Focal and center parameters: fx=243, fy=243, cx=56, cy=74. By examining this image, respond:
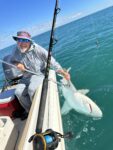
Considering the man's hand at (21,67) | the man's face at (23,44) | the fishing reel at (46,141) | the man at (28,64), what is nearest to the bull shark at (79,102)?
the man at (28,64)

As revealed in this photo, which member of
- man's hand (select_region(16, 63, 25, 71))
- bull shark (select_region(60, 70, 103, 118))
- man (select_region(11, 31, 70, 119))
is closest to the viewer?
man (select_region(11, 31, 70, 119))

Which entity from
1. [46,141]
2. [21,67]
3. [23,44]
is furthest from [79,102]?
[46,141]

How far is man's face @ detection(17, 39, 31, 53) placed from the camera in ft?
17.3

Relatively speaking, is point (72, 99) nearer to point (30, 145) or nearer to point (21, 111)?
point (21, 111)

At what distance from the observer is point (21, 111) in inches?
223

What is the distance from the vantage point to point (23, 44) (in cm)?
538

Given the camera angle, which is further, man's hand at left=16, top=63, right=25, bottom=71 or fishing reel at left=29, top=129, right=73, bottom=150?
man's hand at left=16, top=63, right=25, bottom=71

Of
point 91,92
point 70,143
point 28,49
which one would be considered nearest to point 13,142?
point 70,143

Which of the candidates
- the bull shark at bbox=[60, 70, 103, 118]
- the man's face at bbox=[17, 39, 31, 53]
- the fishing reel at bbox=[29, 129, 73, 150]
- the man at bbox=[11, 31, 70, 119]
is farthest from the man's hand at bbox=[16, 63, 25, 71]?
the fishing reel at bbox=[29, 129, 73, 150]

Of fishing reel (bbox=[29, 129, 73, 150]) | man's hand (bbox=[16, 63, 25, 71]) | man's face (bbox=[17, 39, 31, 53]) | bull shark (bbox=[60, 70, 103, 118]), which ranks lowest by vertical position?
bull shark (bbox=[60, 70, 103, 118])

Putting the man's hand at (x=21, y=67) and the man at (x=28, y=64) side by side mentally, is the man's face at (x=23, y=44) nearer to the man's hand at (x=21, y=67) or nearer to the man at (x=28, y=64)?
the man at (x=28, y=64)

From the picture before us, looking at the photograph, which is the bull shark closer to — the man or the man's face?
the man

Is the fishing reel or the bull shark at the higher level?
the fishing reel

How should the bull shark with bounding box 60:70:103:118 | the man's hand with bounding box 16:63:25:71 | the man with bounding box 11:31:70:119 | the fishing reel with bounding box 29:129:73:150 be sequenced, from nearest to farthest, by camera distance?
1. the fishing reel with bounding box 29:129:73:150
2. the man with bounding box 11:31:70:119
3. the man's hand with bounding box 16:63:25:71
4. the bull shark with bounding box 60:70:103:118
